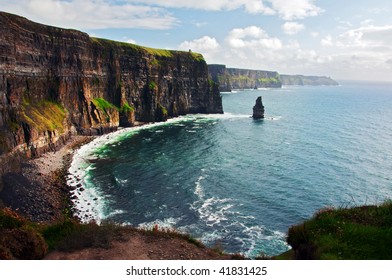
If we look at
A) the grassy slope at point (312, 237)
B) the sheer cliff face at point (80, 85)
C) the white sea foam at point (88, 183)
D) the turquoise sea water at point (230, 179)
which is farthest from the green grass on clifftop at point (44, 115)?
the grassy slope at point (312, 237)

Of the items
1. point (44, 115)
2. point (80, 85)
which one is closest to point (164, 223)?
point (44, 115)

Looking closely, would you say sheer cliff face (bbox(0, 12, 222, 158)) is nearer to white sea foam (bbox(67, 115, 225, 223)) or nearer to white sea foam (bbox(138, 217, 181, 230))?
white sea foam (bbox(67, 115, 225, 223))

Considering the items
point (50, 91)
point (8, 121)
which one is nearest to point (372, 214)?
point (8, 121)

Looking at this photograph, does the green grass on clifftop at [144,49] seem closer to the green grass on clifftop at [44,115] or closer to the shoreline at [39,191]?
the green grass on clifftop at [44,115]

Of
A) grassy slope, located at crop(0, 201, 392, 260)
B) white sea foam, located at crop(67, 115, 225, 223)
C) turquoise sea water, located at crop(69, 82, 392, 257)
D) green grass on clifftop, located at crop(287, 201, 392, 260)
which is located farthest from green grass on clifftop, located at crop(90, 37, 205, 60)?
green grass on clifftop, located at crop(287, 201, 392, 260)

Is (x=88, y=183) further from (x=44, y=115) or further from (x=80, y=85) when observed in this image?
(x=80, y=85)

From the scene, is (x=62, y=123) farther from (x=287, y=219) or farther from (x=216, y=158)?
(x=287, y=219)
